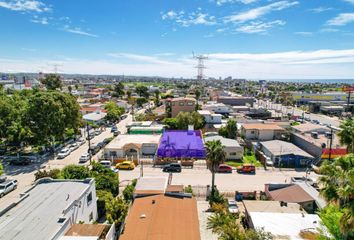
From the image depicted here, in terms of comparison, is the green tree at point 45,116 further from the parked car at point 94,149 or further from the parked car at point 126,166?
the parked car at point 126,166

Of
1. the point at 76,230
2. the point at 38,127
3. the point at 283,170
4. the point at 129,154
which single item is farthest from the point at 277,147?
the point at 38,127

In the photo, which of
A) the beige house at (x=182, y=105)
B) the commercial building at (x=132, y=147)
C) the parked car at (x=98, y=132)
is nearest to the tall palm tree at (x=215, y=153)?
the commercial building at (x=132, y=147)

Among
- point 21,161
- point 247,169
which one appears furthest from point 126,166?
point 247,169

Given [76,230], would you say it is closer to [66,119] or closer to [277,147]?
[66,119]

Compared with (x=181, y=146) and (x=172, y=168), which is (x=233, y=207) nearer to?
(x=172, y=168)

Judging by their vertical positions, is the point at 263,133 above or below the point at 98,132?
above
